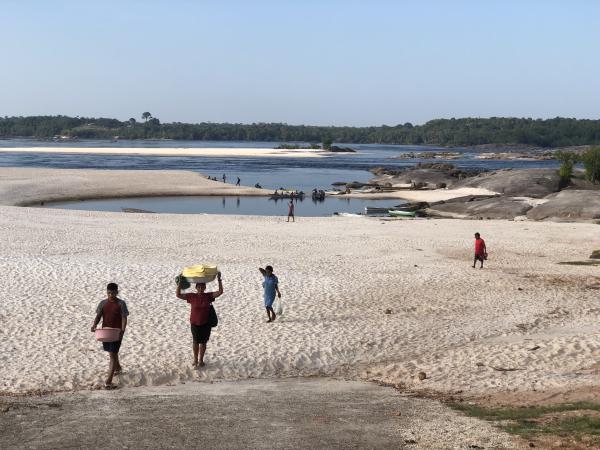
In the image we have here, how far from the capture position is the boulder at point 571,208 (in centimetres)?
4303

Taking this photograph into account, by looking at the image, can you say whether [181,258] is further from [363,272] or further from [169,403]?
[169,403]

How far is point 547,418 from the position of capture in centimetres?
1046

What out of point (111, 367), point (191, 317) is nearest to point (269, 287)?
point (191, 317)

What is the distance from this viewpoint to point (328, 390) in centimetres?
1272

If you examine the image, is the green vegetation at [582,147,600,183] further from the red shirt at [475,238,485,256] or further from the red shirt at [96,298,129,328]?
the red shirt at [96,298,129,328]

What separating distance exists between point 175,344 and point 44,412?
16.7 feet

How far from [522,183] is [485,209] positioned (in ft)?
50.8

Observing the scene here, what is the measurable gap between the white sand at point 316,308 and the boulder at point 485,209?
1257cm

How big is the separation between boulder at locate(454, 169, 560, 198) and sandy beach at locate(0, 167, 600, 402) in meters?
26.2

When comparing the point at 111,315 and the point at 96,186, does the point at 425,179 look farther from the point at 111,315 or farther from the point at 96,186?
the point at 111,315

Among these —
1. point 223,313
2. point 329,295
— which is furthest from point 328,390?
point 329,295

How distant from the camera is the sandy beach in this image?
46.1ft

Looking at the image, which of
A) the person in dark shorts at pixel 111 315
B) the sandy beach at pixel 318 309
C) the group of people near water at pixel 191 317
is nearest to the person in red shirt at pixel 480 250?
the sandy beach at pixel 318 309

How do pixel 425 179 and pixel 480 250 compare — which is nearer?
pixel 480 250
